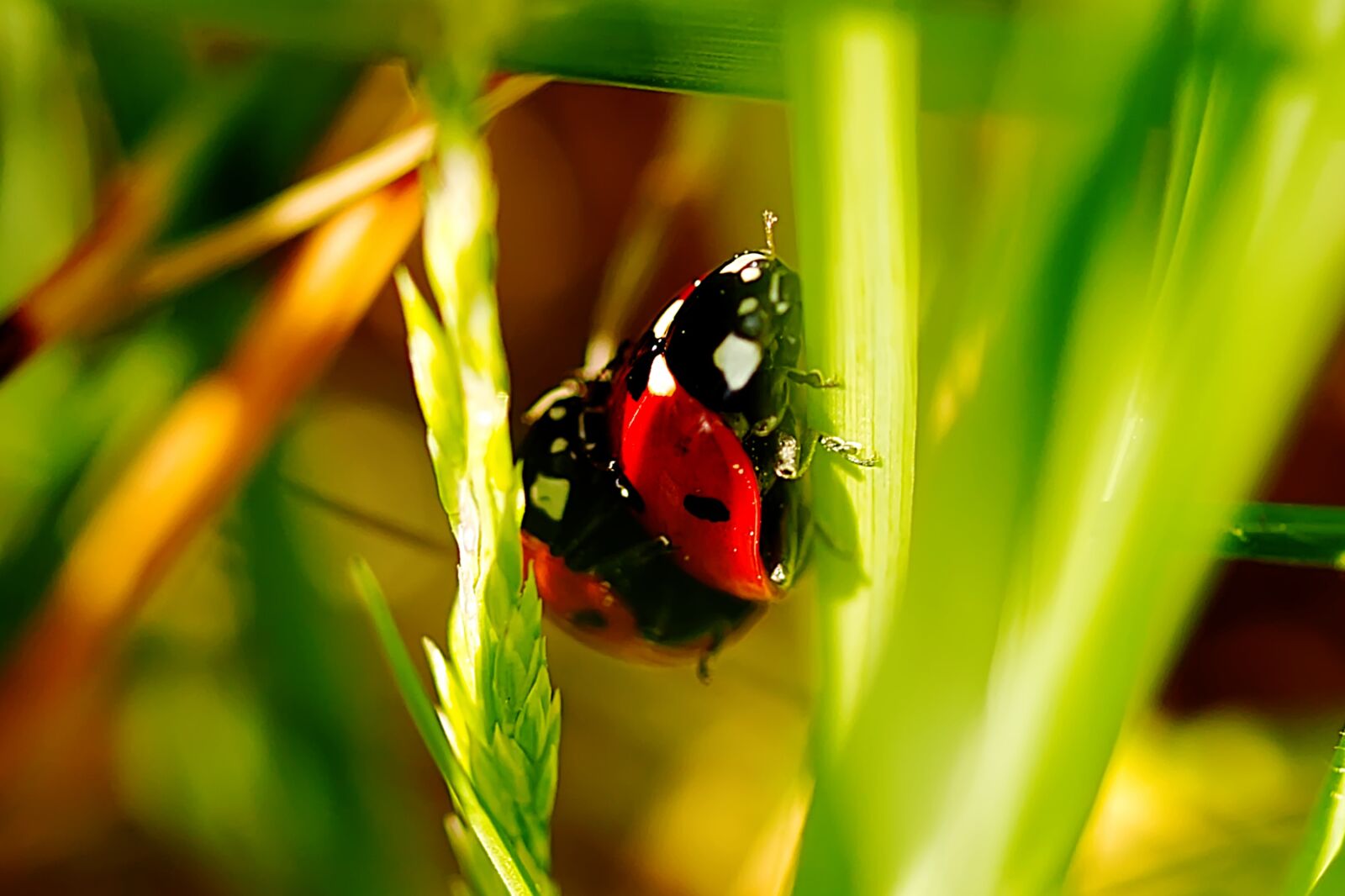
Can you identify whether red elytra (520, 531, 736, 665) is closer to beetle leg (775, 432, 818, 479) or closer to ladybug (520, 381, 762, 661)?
ladybug (520, 381, 762, 661)

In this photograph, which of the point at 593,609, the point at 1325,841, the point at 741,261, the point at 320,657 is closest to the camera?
the point at 1325,841

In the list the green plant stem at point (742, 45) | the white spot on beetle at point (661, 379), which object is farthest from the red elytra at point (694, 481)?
the green plant stem at point (742, 45)

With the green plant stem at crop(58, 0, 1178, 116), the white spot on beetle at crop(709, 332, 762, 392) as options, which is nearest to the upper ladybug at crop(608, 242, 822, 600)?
the white spot on beetle at crop(709, 332, 762, 392)

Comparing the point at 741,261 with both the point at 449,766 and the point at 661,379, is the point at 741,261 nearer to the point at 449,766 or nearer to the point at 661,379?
the point at 661,379

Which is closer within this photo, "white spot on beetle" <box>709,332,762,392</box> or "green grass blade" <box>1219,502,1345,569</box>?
"green grass blade" <box>1219,502,1345,569</box>

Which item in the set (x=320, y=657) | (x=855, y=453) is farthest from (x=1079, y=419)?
(x=320, y=657)
